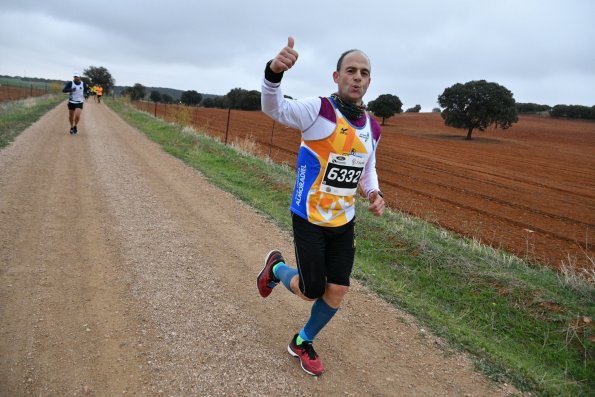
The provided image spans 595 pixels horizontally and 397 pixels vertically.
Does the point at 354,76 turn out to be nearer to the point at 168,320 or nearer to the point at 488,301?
the point at 168,320

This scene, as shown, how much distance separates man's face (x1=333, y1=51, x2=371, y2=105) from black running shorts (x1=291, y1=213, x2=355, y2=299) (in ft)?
2.96

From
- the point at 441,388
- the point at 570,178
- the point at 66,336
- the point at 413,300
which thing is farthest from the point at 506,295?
the point at 570,178

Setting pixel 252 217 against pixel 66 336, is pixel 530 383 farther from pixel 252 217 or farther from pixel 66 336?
pixel 252 217

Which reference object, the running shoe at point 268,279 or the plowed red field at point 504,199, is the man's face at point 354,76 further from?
the plowed red field at point 504,199

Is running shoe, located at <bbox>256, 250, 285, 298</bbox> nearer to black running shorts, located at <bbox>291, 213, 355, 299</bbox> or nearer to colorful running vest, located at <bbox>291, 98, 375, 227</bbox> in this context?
black running shorts, located at <bbox>291, 213, 355, 299</bbox>

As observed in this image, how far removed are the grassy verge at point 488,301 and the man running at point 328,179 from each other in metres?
1.49

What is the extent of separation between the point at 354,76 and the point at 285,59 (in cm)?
61

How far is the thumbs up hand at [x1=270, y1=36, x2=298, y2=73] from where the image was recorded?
2180 millimetres

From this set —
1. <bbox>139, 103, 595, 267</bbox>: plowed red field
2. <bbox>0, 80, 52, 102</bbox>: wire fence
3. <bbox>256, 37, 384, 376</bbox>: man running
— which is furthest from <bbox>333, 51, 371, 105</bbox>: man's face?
<bbox>0, 80, 52, 102</bbox>: wire fence

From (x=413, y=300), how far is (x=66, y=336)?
324 centimetres

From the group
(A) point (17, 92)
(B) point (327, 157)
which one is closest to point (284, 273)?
(B) point (327, 157)

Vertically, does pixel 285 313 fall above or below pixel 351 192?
below

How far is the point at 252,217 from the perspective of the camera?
6.43 m

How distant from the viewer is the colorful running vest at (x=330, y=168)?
2.60 metres
